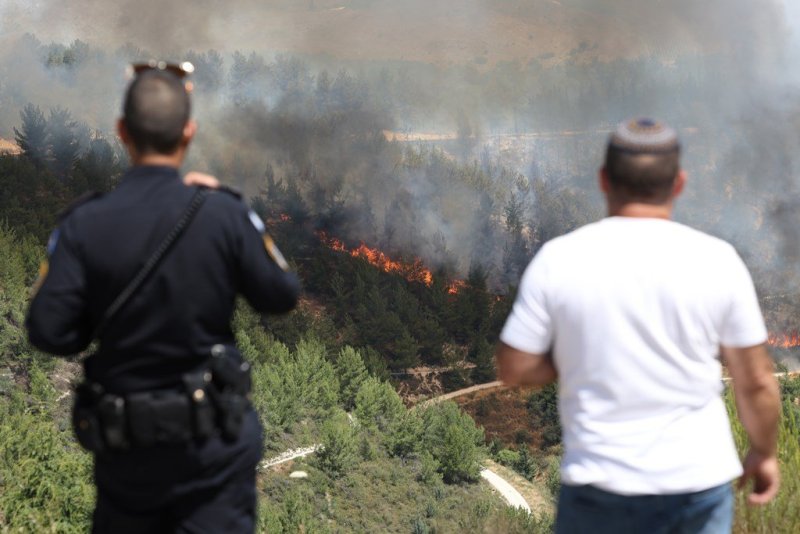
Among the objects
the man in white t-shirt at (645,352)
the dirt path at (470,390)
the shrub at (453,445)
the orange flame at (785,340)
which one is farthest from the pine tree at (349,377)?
the man in white t-shirt at (645,352)

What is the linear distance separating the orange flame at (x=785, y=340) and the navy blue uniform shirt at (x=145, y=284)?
4263cm

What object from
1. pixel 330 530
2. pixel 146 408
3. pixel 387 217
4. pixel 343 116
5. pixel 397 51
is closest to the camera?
pixel 146 408

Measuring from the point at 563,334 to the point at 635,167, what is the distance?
45 centimetres

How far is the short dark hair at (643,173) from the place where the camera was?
2.60 m

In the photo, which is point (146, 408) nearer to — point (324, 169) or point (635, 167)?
point (635, 167)

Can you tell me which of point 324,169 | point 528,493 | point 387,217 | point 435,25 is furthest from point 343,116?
point 528,493

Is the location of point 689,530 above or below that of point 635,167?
below

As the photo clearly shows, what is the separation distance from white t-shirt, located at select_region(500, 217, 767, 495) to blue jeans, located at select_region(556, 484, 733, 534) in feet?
0.11

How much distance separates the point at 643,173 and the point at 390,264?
1823 inches

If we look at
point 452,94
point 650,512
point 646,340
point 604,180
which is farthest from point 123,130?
point 452,94

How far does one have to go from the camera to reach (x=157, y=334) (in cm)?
253

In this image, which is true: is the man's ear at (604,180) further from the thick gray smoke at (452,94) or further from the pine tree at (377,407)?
the thick gray smoke at (452,94)

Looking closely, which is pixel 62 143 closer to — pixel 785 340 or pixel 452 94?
→ pixel 452 94

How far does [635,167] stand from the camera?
2.60 m
